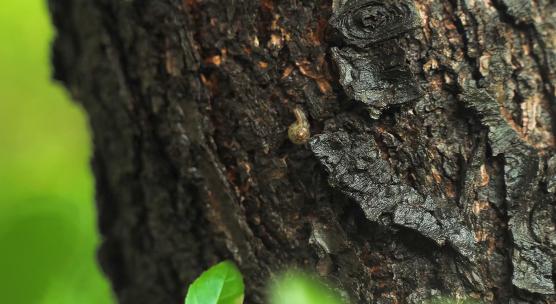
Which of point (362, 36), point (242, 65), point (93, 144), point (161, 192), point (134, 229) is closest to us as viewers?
point (362, 36)

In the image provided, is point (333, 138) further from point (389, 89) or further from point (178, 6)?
point (178, 6)

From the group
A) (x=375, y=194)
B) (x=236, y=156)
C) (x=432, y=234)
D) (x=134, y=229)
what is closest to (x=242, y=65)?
(x=236, y=156)

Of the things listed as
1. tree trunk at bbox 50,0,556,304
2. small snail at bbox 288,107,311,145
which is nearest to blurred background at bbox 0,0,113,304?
tree trunk at bbox 50,0,556,304

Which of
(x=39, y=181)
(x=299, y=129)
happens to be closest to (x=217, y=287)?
(x=299, y=129)

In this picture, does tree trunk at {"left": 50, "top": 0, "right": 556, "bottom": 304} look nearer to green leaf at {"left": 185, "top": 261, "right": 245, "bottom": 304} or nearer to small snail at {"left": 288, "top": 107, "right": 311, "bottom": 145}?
small snail at {"left": 288, "top": 107, "right": 311, "bottom": 145}

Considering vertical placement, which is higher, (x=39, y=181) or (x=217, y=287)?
(x=217, y=287)

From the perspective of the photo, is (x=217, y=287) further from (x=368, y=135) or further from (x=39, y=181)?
(x=39, y=181)
